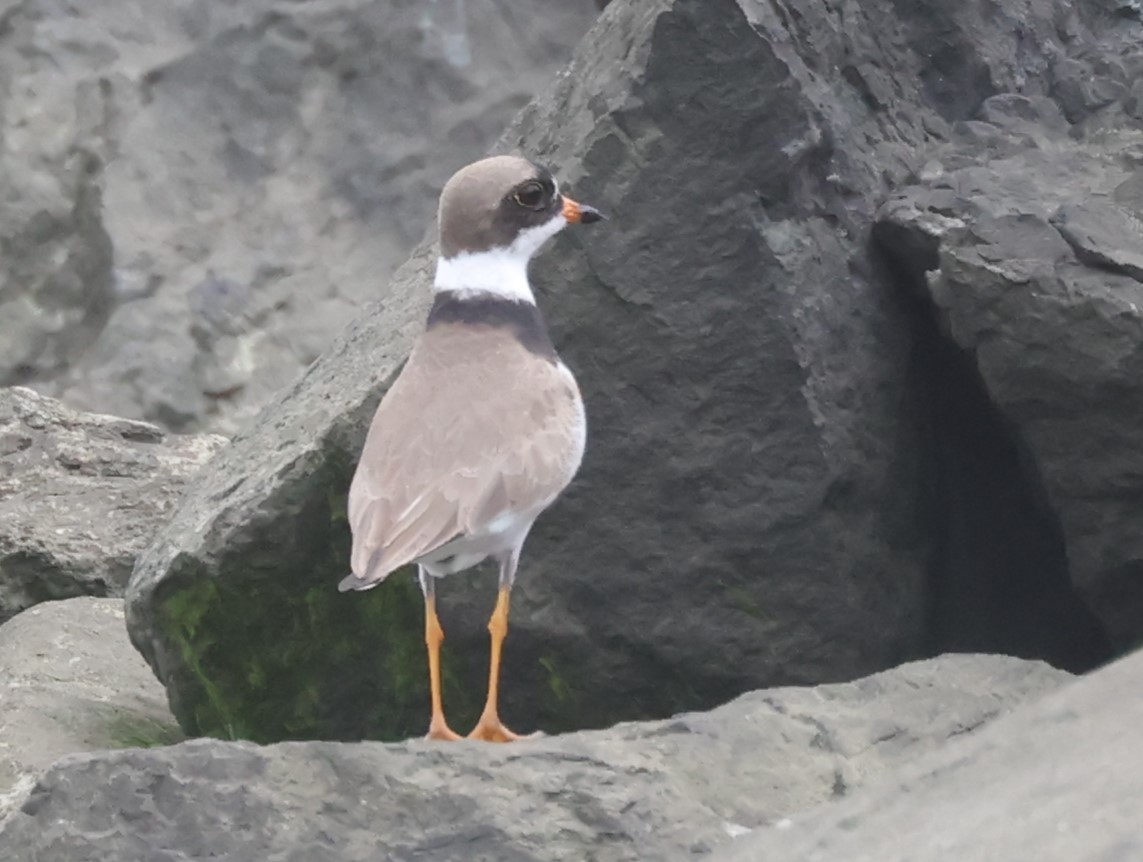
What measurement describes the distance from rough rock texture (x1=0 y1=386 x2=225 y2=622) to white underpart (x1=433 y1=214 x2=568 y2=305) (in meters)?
2.48

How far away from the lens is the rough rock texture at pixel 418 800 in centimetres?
330

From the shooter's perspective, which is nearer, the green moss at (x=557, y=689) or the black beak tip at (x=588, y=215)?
the black beak tip at (x=588, y=215)

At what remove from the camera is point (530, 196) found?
171 inches

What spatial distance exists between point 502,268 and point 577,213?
0.73ft

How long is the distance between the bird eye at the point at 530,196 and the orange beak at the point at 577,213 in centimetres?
7

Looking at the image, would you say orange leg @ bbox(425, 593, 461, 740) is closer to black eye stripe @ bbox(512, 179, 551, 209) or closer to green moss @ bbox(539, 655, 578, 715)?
green moss @ bbox(539, 655, 578, 715)

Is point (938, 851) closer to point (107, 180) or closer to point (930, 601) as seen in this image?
point (930, 601)

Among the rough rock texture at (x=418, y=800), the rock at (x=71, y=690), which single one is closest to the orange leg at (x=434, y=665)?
the rough rock texture at (x=418, y=800)

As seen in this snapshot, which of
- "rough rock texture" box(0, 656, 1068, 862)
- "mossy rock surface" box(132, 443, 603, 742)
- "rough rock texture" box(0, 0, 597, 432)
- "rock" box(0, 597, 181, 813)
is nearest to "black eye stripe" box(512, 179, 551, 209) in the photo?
"mossy rock surface" box(132, 443, 603, 742)

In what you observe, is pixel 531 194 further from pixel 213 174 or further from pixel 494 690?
pixel 213 174

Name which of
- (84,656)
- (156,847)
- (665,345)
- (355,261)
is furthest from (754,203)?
(355,261)

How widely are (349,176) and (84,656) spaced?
3200 mm

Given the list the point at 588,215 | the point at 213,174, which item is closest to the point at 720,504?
the point at 588,215

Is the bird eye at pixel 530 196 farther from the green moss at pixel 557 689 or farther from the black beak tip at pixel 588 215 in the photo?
the green moss at pixel 557 689
